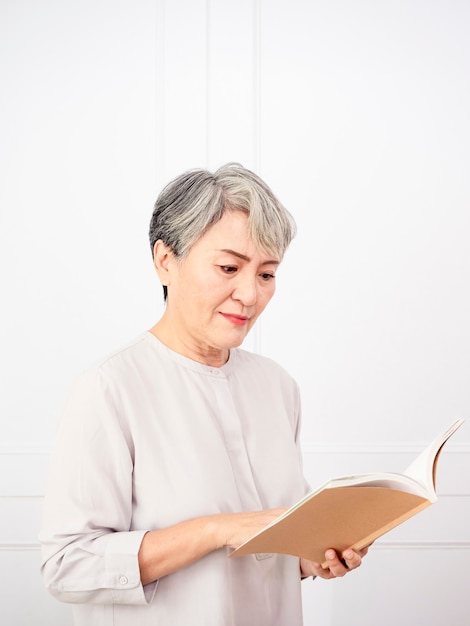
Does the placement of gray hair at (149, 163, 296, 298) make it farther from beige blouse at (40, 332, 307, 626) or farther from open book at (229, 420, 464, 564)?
open book at (229, 420, 464, 564)

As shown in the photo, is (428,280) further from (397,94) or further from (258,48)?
(258,48)

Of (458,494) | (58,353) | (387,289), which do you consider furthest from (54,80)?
(458,494)

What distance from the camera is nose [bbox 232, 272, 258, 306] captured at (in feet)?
4.83

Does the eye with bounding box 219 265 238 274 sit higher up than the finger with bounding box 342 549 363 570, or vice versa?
the eye with bounding box 219 265 238 274

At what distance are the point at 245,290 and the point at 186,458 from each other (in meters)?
0.33

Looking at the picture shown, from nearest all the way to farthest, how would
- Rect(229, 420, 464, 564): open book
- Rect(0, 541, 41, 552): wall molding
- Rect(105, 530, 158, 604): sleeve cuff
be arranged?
1. Rect(229, 420, 464, 564): open book
2. Rect(105, 530, 158, 604): sleeve cuff
3. Rect(0, 541, 41, 552): wall molding

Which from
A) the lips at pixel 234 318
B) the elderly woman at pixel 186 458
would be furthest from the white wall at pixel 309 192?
the lips at pixel 234 318

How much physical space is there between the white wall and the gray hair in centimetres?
158

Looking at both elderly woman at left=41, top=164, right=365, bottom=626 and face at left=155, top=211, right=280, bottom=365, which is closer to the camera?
elderly woman at left=41, top=164, right=365, bottom=626

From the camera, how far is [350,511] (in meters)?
1.23

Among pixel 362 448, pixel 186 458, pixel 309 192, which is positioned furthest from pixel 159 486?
pixel 309 192

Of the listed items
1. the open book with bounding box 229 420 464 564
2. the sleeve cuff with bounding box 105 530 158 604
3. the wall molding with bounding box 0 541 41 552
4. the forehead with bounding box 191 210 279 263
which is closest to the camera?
the open book with bounding box 229 420 464 564

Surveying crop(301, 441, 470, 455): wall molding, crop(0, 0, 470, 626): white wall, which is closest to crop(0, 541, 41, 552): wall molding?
crop(0, 0, 470, 626): white wall

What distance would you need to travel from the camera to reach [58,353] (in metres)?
3.07
